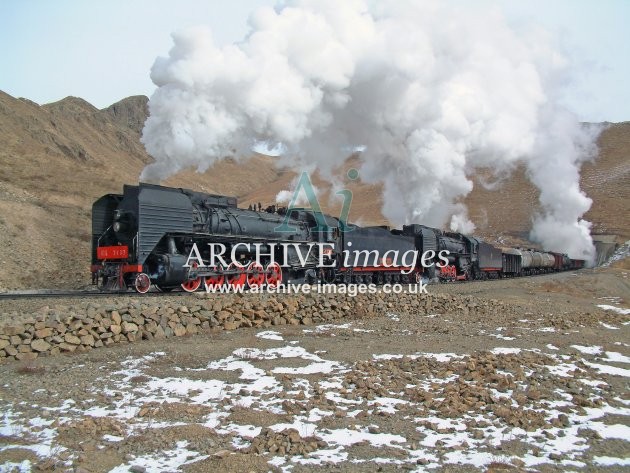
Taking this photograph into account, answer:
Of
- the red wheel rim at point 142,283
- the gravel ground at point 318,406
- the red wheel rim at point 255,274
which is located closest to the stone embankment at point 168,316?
the gravel ground at point 318,406

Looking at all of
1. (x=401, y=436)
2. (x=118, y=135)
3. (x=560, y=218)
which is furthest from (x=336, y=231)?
(x=118, y=135)

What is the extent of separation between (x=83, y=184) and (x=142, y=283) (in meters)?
27.5

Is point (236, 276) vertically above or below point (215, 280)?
above

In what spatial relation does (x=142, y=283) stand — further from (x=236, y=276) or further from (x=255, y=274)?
(x=255, y=274)

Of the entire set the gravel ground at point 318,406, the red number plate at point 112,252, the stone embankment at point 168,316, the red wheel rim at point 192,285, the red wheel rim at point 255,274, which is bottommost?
the gravel ground at point 318,406

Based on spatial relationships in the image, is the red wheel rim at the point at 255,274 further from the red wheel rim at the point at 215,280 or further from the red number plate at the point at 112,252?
the red number plate at the point at 112,252

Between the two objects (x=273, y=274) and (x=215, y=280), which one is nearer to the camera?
(x=215, y=280)

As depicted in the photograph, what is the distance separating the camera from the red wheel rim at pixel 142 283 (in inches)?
593

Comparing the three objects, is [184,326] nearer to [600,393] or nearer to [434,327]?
[434,327]

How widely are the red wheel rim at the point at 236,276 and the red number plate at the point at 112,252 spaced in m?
3.73

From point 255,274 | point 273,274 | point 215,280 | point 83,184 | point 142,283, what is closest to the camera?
point 142,283

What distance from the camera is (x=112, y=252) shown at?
51.1ft

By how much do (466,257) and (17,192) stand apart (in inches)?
1159

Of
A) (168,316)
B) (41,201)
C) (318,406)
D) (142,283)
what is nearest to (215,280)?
(142,283)
